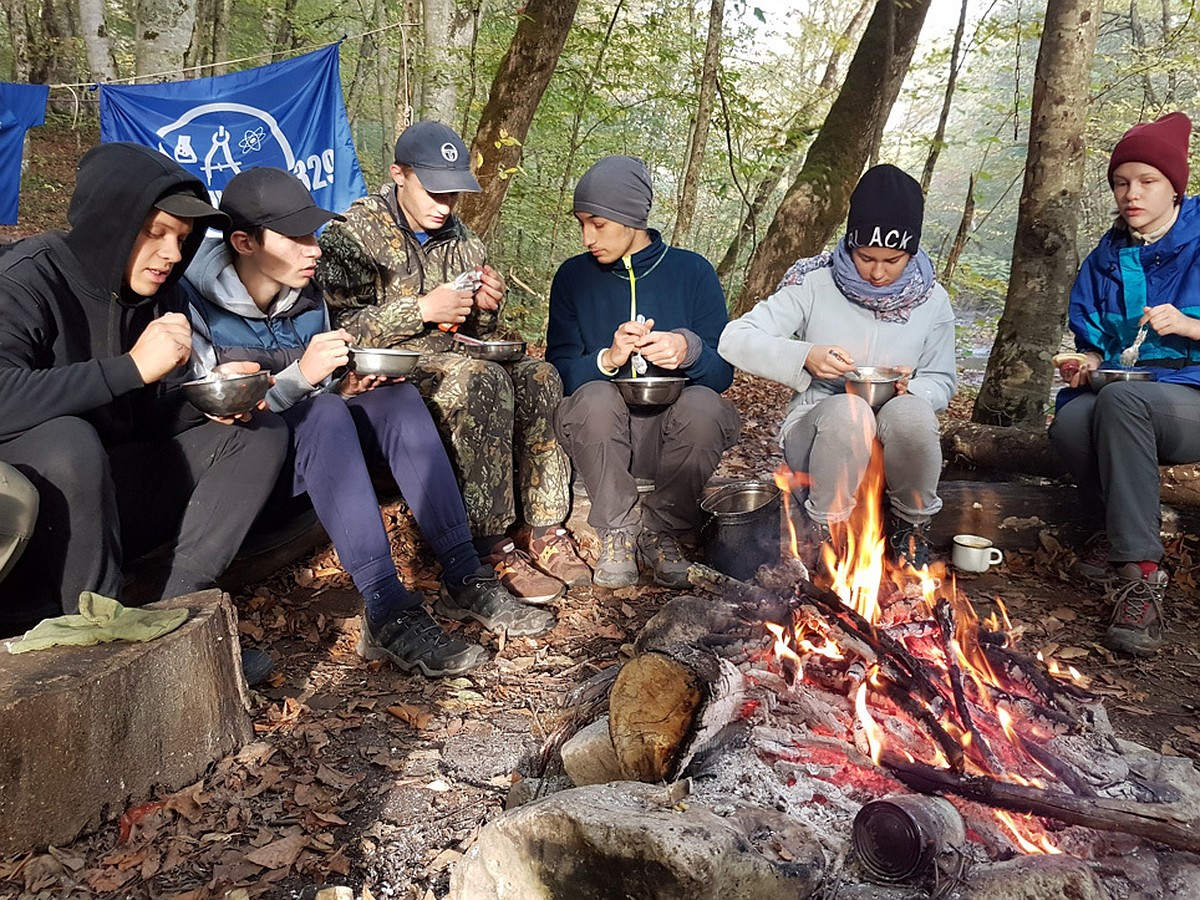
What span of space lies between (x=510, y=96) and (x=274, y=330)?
13.8 feet

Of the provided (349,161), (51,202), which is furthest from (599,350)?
(51,202)

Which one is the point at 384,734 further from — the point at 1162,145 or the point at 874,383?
the point at 1162,145

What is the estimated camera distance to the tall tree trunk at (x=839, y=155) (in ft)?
25.7

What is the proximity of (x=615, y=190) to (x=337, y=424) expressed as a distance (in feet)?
5.86

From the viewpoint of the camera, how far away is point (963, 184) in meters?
32.5

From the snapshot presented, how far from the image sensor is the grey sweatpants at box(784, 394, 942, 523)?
3.26 meters

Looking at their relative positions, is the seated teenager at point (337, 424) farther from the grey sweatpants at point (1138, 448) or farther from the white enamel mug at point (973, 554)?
the grey sweatpants at point (1138, 448)

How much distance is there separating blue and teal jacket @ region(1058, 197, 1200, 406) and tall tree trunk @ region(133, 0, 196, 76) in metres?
9.03

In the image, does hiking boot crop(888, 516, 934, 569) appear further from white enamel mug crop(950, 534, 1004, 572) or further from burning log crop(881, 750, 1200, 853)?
burning log crop(881, 750, 1200, 853)

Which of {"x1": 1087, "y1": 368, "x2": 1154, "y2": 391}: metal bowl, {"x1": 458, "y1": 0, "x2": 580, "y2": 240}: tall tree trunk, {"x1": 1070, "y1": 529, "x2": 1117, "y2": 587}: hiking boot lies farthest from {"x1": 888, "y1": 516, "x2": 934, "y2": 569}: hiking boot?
{"x1": 458, "y1": 0, "x2": 580, "y2": 240}: tall tree trunk

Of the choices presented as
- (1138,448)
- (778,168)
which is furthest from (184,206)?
(778,168)

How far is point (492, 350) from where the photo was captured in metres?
3.72

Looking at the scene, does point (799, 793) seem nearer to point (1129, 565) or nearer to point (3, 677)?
point (3, 677)

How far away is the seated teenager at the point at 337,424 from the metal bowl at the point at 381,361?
0.12 meters
